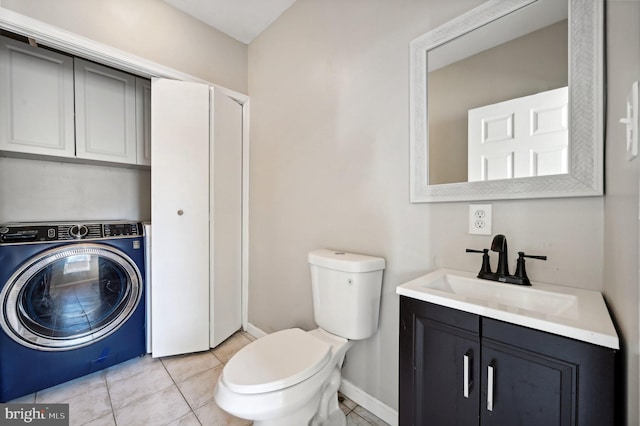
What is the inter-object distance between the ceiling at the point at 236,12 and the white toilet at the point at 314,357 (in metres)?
1.82

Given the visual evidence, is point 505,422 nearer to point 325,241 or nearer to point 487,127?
point 487,127

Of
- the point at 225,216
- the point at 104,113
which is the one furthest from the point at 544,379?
the point at 104,113

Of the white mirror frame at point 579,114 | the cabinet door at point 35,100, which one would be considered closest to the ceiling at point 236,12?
the cabinet door at point 35,100

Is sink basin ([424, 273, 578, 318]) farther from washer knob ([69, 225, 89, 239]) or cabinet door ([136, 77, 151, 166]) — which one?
cabinet door ([136, 77, 151, 166])

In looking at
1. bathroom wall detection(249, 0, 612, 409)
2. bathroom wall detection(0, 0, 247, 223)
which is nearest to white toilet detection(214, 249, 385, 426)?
bathroom wall detection(249, 0, 612, 409)

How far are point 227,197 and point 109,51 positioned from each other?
1.15m

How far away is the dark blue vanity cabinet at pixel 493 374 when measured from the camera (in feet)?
1.84

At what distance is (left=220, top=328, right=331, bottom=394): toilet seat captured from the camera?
0.97 metres

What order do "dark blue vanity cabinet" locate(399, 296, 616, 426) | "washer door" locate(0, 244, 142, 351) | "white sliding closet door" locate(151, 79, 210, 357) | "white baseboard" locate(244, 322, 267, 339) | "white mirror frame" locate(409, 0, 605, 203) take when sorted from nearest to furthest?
"dark blue vanity cabinet" locate(399, 296, 616, 426) < "white mirror frame" locate(409, 0, 605, 203) < "washer door" locate(0, 244, 142, 351) < "white sliding closet door" locate(151, 79, 210, 357) < "white baseboard" locate(244, 322, 267, 339)

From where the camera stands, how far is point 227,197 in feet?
6.85

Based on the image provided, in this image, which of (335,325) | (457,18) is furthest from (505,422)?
(457,18)

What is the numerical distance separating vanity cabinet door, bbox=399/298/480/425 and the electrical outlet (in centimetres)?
43

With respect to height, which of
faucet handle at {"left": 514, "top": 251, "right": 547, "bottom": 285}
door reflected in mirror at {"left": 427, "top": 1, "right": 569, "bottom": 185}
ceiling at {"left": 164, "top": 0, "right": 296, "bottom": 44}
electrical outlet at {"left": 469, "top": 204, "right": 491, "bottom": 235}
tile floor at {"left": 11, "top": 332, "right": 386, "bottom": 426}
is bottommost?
tile floor at {"left": 11, "top": 332, "right": 386, "bottom": 426}

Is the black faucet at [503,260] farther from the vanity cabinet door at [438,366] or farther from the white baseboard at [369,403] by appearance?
the white baseboard at [369,403]
